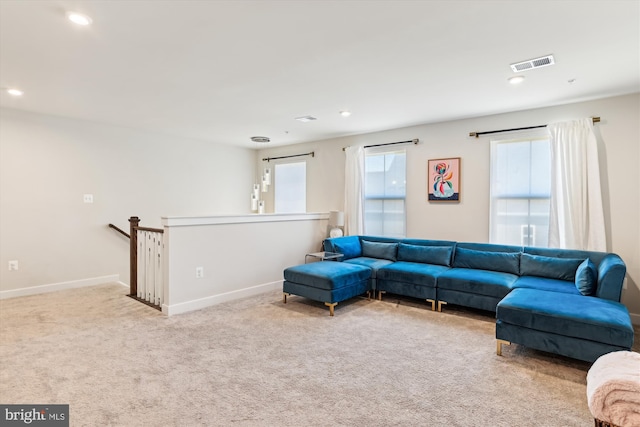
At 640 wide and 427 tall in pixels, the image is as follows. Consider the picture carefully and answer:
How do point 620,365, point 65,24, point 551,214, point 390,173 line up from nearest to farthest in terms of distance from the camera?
point 620,365 → point 65,24 → point 551,214 → point 390,173

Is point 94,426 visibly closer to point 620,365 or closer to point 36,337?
point 36,337

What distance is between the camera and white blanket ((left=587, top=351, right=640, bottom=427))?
4.97 feet

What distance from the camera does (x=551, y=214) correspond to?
4.06 metres

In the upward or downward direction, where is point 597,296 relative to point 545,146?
downward

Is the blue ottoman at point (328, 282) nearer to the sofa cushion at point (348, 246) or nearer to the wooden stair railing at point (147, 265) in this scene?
the sofa cushion at point (348, 246)

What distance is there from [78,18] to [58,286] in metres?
4.17

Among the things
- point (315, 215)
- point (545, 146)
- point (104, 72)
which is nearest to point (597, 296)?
point (545, 146)

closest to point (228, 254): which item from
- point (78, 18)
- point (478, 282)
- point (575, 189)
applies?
point (78, 18)

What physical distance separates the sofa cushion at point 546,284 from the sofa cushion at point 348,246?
2.24m

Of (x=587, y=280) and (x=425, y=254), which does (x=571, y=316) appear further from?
(x=425, y=254)

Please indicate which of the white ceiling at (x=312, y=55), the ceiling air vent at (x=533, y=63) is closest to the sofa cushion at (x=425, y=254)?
the white ceiling at (x=312, y=55)

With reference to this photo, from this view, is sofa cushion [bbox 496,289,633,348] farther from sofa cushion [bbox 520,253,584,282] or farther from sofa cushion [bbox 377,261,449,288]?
sofa cushion [bbox 377,261,449,288]

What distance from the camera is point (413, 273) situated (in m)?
4.24

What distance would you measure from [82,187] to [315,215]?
362cm
